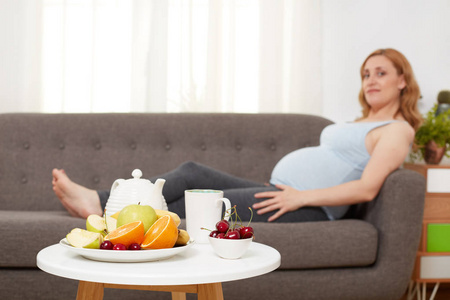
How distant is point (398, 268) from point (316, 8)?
165cm

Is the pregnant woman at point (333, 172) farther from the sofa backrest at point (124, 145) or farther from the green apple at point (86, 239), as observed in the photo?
the green apple at point (86, 239)

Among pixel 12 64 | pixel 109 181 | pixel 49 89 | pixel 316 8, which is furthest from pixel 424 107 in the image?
pixel 12 64

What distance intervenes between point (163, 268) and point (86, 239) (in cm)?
16

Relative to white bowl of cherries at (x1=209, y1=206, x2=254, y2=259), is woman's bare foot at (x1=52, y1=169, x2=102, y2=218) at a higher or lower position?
lower

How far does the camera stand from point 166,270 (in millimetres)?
816

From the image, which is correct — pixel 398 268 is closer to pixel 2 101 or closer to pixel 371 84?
pixel 371 84

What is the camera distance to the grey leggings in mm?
1793

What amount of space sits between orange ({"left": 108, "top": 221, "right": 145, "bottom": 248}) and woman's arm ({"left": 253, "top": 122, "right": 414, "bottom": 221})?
0.94 m

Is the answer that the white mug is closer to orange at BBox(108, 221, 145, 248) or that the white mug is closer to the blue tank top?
orange at BBox(108, 221, 145, 248)

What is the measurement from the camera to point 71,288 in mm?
1646

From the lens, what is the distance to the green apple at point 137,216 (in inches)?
35.9

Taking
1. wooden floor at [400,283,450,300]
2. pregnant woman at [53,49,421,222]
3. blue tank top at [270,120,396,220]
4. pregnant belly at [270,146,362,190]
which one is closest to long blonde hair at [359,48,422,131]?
pregnant woman at [53,49,421,222]

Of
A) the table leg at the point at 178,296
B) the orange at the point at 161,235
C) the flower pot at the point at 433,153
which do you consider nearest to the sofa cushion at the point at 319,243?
the table leg at the point at 178,296

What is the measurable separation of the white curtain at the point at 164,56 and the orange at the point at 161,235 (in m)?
1.92
